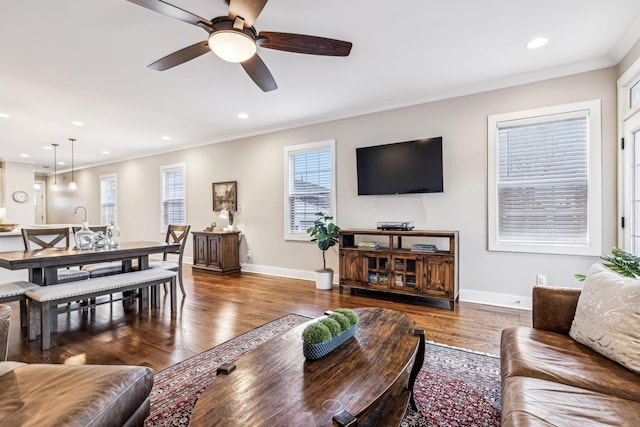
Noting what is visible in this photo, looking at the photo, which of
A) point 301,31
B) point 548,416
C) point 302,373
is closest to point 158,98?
point 301,31

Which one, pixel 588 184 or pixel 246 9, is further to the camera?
pixel 588 184

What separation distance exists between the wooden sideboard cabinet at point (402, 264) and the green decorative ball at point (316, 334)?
8.21ft

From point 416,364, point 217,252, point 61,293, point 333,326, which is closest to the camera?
point 333,326

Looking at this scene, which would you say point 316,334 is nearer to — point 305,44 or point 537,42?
point 305,44

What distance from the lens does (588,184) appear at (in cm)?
322

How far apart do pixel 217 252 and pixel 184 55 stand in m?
3.82

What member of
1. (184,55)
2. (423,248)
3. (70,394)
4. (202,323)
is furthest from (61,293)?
(423,248)

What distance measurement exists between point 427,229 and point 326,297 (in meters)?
1.65

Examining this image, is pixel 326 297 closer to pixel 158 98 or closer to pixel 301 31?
pixel 301 31

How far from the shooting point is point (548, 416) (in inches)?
41.9

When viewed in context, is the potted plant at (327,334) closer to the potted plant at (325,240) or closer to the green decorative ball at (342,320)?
the green decorative ball at (342,320)

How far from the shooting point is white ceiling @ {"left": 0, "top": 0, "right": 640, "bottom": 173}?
7.79ft

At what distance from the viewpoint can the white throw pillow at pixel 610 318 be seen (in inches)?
53.9

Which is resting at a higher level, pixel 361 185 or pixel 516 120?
pixel 516 120
